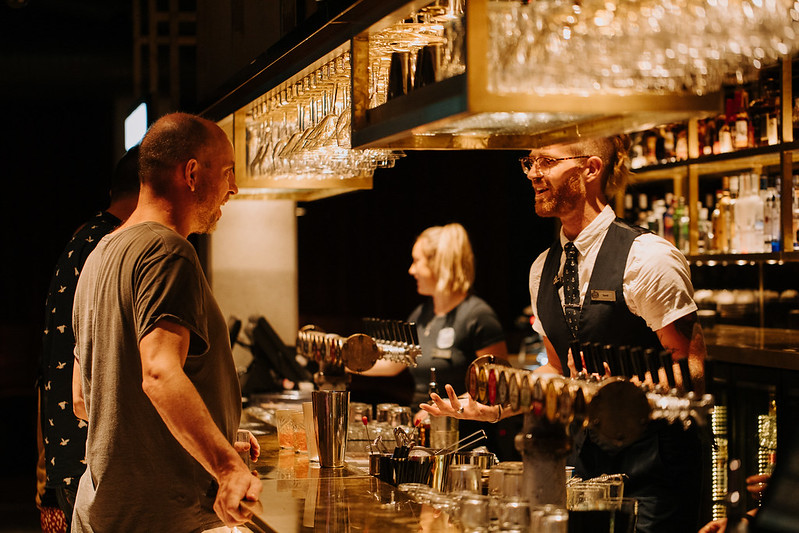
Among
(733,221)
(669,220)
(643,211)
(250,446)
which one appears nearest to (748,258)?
(733,221)

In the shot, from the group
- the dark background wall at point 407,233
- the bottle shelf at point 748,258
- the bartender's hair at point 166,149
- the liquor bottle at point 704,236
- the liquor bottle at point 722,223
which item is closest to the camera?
the bartender's hair at point 166,149

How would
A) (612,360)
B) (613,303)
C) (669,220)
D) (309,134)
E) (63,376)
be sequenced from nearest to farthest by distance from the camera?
(612,360), (613,303), (309,134), (63,376), (669,220)

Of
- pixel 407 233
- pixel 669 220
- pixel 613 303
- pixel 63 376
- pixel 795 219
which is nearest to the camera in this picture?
pixel 613 303

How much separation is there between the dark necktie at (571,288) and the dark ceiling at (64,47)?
521 centimetres

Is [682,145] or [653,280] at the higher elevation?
[682,145]

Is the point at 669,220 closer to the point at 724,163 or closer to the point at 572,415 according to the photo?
the point at 724,163

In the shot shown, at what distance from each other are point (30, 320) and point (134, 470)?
6.08 meters

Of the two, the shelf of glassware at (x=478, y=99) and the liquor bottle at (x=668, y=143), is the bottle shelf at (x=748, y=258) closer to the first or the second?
the liquor bottle at (x=668, y=143)

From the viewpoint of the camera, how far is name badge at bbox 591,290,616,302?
2777 millimetres

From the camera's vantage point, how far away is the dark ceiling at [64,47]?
280 inches

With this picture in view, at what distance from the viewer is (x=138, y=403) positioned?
2.24m

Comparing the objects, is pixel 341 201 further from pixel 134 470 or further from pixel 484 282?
pixel 134 470

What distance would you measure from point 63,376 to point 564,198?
183 cm

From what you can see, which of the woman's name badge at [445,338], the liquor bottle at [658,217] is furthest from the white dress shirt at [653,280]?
the liquor bottle at [658,217]
